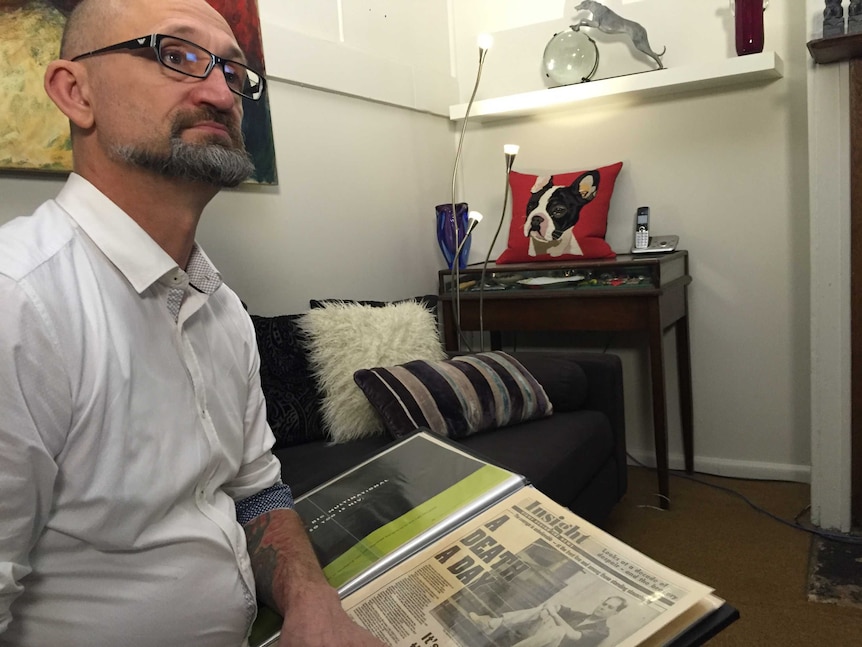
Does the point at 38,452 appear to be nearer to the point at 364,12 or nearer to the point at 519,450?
the point at 519,450

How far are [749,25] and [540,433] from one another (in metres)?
1.56

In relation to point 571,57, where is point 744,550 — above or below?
below

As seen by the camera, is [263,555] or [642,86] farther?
[642,86]

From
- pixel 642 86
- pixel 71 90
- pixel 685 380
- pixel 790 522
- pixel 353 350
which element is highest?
pixel 642 86

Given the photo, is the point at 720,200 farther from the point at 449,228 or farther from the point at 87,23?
the point at 87,23

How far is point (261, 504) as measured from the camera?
93 centimetres

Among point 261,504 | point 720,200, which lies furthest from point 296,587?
point 720,200

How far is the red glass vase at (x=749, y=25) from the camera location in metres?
2.16

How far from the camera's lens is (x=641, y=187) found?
2539 mm

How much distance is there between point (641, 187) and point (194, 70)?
6.77 feet

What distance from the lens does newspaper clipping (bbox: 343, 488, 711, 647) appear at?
644 mm

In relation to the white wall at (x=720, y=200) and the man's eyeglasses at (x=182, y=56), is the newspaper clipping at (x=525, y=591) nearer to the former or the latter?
the man's eyeglasses at (x=182, y=56)

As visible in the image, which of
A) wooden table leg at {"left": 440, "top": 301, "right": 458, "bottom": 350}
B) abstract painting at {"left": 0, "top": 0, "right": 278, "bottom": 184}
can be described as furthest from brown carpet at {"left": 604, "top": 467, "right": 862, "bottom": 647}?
abstract painting at {"left": 0, "top": 0, "right": 278, "bottom": 184}

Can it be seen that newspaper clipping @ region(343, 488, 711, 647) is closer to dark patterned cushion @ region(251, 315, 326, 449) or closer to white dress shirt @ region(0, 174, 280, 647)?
white dress shirt @ region(0, 174, 280, 647)
